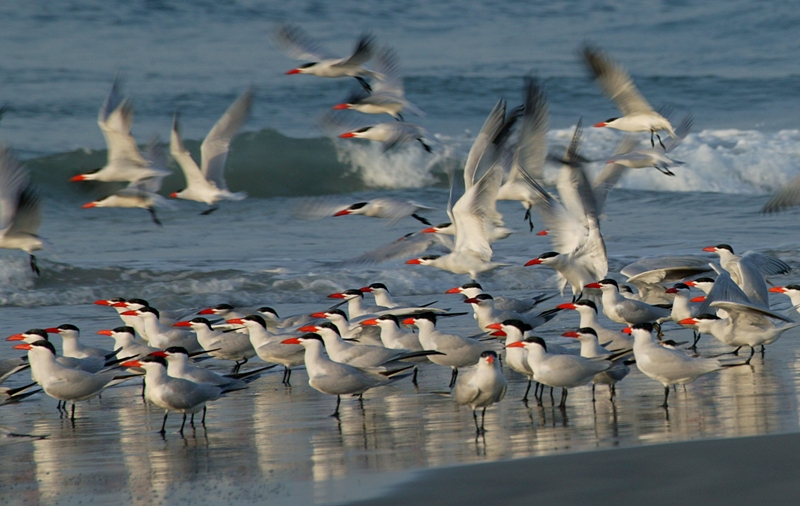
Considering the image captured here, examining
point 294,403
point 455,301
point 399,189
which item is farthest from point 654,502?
point 399,189

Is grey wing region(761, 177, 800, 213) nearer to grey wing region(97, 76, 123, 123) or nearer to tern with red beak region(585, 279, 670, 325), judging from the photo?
tern with red beak region(585, 279, 670, 325)

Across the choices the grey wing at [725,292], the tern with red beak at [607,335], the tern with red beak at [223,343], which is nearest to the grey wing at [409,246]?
the tern with red beak at [223,343]

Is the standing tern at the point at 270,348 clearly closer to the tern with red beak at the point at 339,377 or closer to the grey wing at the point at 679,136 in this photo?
the tern with red beak at the point at 339,377

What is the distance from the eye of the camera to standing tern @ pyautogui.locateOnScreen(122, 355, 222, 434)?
6035mm

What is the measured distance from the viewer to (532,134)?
10328 millimetres

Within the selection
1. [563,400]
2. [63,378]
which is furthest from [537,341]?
[63,378]

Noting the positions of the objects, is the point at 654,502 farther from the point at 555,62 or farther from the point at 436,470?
the point at 555,62

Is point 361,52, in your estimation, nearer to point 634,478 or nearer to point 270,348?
point 270,348

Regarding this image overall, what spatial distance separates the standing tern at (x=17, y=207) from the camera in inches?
354

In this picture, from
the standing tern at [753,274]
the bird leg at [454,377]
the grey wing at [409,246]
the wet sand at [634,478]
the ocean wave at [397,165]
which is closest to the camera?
the wet sand at [634,478]

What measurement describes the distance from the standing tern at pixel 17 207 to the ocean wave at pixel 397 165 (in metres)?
9.29

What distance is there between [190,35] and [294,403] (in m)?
20.6

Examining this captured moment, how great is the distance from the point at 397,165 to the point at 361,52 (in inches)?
369

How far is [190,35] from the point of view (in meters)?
26.3
